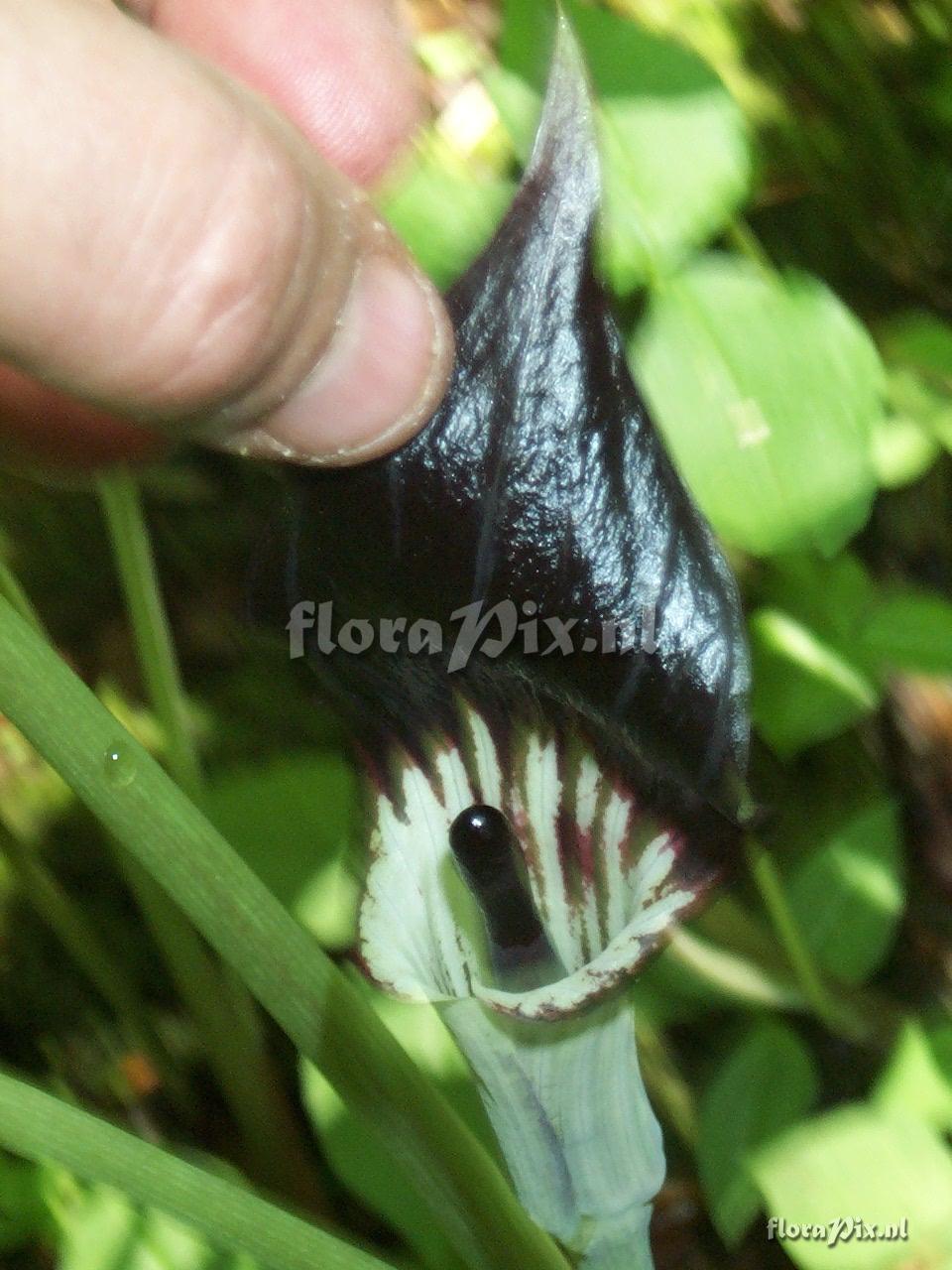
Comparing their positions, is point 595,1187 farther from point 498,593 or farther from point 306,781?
point 306,781

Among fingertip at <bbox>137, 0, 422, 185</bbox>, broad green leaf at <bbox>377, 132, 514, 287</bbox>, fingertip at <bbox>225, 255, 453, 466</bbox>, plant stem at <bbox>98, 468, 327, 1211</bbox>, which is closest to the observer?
fingertip at <bbox>225, 255, 453, 466</bbox>

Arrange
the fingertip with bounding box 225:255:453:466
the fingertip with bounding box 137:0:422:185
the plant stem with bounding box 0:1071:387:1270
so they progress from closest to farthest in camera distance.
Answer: the plant stem with bounding box 0:1071:387:1270 < the fingertip with bounding box 225:255:453:466 < the fingertip with bounding box 137:0:422:185

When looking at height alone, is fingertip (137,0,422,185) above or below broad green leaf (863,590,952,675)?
above

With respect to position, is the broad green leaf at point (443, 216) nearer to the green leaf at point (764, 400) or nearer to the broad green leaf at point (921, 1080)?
the green leaf at point (764, 400)

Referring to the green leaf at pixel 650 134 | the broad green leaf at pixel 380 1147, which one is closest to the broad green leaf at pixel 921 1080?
the broad green leaf at pixel 380 1147

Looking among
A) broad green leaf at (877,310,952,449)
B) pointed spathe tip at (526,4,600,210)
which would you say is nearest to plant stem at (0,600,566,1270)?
pointed spathe tip at (526,4,600,210)

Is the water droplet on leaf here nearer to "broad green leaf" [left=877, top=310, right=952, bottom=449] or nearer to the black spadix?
the black spadix

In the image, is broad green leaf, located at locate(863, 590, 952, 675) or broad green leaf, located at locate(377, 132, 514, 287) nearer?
broad green leaf, located at locate(377, 132, 514, 287)
